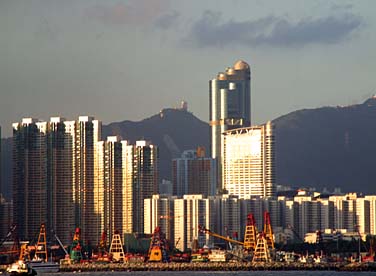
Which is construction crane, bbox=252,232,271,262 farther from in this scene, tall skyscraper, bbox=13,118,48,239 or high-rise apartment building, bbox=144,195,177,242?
high-rise apartment building, bbox=144,195,177,242

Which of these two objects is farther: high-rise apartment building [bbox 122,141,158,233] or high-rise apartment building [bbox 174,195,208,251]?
high-rise apartment building [bbox 174,195,208,251]

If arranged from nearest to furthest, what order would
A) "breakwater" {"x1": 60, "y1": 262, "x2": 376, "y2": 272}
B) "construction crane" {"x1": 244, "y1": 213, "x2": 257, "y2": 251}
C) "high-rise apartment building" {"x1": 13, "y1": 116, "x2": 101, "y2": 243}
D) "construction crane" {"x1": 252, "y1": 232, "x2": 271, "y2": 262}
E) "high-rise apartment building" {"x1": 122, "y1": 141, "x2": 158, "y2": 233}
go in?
1. "breakwater" {"x1": 60, "y1": 262, "x2": 376, "y2": 272}
2. "construction crane" {"x1": 252, "y1": 232, "x2": 271, "y2": 262}
3. "construction crane" {"x1": 244, "y1": 213, "x2": 257, "y2": 251}
4. "high-rise apartment building" {"x1": 13, "y1": 116, "x2": 101, "y2": 243}
5. "high-rise apartment building" {"x1": 122, "y1": 141, "x2": 158, "y2": 233}

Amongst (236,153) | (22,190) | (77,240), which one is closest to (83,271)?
(77,240)

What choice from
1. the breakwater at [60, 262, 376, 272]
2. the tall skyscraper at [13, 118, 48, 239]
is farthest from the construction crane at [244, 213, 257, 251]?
the tall skyscraper at [13, 118, 48, 239]

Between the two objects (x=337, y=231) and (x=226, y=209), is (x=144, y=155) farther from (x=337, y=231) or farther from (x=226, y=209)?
(x=337, y=231)

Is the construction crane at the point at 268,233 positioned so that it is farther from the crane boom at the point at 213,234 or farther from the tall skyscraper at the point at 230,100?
the tall skyscraper at the point at 230,100

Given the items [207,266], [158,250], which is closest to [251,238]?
[158,250]

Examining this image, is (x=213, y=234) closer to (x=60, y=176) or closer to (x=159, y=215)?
(x=159, y=215)

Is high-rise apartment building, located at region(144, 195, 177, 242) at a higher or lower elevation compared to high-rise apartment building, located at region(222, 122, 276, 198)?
lower
